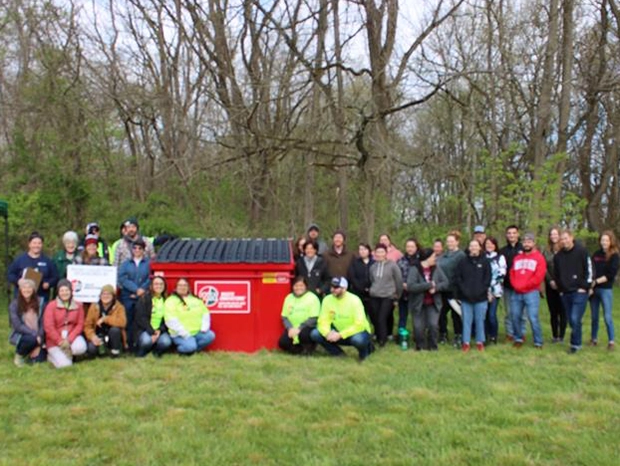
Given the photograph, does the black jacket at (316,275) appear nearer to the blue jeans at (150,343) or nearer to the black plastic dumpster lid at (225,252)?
the black plastic dumpster lid at (225,252)

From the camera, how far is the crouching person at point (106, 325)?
7.17 meters

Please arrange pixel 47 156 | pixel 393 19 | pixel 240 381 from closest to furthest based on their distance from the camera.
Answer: pixel 240 381 < pixel 393 19 < pixel 47 156

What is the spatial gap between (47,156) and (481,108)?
12441 millimetres

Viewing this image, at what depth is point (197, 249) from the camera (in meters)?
7.84

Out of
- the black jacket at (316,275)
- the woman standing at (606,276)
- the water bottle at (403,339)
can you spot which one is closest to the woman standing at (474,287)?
the water bottle at (403,339)

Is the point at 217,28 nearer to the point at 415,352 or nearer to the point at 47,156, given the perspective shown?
the point at 47,156

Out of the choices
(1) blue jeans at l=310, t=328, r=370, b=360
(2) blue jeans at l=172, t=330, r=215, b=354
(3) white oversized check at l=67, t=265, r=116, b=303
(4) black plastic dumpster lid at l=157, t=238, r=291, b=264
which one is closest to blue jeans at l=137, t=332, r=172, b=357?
(2) blue jeans at l=172, t=330, r=215, b=354

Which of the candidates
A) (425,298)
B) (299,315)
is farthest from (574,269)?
(299,315)

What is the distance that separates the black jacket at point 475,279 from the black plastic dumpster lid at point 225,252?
93.8 inches

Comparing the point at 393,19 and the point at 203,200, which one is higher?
the point at 393,19

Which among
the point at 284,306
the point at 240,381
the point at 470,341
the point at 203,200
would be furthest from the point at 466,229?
the point at 240,381

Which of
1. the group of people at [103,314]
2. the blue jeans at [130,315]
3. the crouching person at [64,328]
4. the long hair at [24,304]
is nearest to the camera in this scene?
the crouching person at [64,328]

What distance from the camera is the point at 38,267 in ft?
25.5

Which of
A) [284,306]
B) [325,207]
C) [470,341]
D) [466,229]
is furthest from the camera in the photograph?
[466,229]
